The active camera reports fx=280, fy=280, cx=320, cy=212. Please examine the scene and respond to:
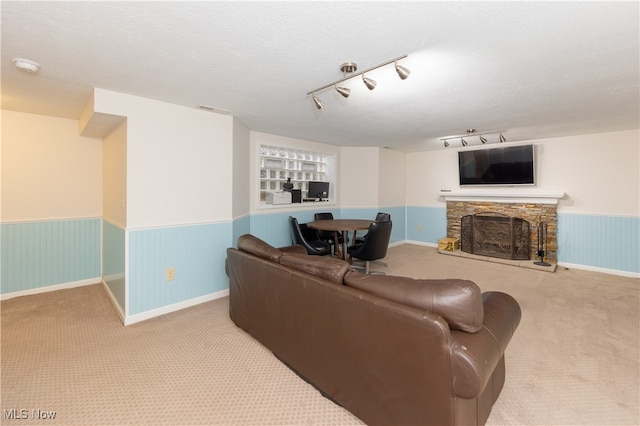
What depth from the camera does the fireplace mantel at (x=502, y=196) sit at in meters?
4.82

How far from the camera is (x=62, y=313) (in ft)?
9.75

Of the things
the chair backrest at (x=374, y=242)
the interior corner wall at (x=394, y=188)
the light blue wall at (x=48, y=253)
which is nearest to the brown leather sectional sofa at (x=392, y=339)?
the chair backrest at (x=374, y=242)

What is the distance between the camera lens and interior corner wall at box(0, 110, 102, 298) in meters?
3.34

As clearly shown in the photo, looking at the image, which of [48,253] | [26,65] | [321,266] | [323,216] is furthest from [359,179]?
[48,253]

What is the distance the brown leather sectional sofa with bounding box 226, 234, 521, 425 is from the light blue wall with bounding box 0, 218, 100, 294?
333cm

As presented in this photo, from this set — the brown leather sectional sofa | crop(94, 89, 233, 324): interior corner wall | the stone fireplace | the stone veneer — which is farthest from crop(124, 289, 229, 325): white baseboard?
the stone veneer

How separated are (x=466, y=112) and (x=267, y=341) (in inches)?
129

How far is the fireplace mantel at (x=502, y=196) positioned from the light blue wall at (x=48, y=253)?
6319 millimetres

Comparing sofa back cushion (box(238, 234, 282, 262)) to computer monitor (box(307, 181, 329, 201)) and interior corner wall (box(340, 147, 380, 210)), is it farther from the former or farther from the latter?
interior corner wall (box(340, 147, 380, 210))

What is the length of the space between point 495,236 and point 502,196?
78cm

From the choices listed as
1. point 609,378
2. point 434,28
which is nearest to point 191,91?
point 434,28

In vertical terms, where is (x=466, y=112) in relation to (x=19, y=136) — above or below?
above

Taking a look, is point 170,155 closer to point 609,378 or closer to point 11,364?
point 11,364

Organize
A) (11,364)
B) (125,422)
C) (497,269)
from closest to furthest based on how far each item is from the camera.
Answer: (125,422), (11,364), (497,269)
